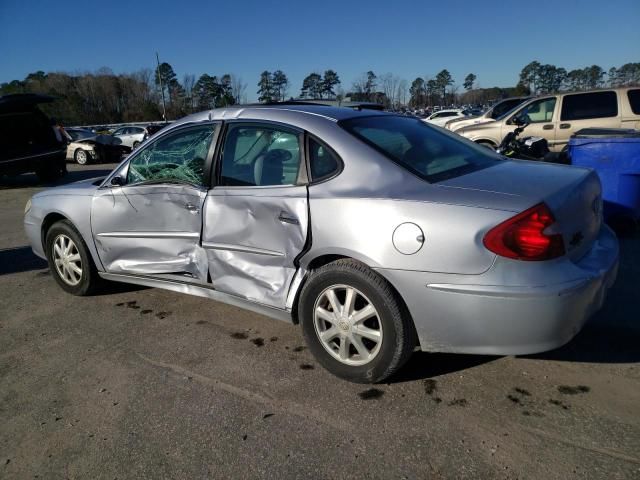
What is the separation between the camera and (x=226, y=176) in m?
3.18

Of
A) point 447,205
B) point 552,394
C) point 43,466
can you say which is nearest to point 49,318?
point 43,466

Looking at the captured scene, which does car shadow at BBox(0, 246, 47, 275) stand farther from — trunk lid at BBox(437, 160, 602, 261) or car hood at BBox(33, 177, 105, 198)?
trunk lid at BBox(437, 160, 602, 261)

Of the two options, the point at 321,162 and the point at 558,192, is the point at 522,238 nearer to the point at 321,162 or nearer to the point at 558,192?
the point at 558,192

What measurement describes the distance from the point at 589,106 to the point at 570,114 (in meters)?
0.32

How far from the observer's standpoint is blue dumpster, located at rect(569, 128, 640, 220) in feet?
16.7

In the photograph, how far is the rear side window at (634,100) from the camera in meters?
8.09

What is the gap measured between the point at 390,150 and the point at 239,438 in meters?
1.72

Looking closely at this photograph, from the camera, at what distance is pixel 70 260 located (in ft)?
13.7

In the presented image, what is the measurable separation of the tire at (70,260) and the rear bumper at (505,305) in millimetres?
2839

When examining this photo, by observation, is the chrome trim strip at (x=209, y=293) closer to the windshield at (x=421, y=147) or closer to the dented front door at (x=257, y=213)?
the dented front door at (x=257, y=213)

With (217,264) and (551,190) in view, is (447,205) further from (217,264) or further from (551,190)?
(217,264)

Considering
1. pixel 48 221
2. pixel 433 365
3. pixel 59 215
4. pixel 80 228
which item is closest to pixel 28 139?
pixel 48 221

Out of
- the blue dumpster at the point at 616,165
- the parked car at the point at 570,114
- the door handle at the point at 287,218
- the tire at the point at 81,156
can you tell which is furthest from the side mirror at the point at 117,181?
the tire at the point at 81,156

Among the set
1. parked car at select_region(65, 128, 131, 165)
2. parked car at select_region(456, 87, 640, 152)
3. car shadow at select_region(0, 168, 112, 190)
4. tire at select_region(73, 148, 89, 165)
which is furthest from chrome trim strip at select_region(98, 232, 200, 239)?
tire at select_region(73, 148, 89, 165)
